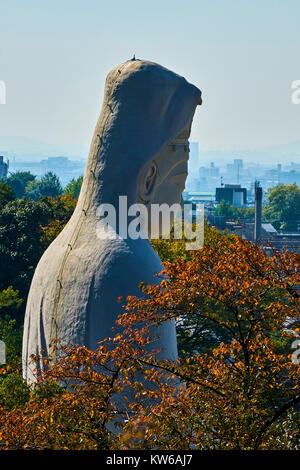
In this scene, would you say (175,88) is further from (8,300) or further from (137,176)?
(8,300)

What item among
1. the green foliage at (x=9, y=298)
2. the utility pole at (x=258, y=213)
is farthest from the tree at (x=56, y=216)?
the utility pole at (x=258, y=213)

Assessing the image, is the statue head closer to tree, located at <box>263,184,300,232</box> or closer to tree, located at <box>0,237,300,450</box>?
tree, located at <box>0,237,300,450</box>

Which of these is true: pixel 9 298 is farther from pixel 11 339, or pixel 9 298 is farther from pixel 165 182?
pixel 165 182

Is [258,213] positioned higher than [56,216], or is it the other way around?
[56,216]

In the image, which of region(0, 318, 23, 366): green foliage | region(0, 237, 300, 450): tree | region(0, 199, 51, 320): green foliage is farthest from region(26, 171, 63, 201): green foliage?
region(0, 237, 300, 450): tree

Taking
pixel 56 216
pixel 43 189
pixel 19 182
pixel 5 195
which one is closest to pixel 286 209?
pixel 43 189

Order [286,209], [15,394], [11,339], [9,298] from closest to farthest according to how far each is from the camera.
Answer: [15,394] < [11,339] < [9,298] < [286,209]

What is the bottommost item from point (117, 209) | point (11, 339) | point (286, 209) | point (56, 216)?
point (11, 339)
